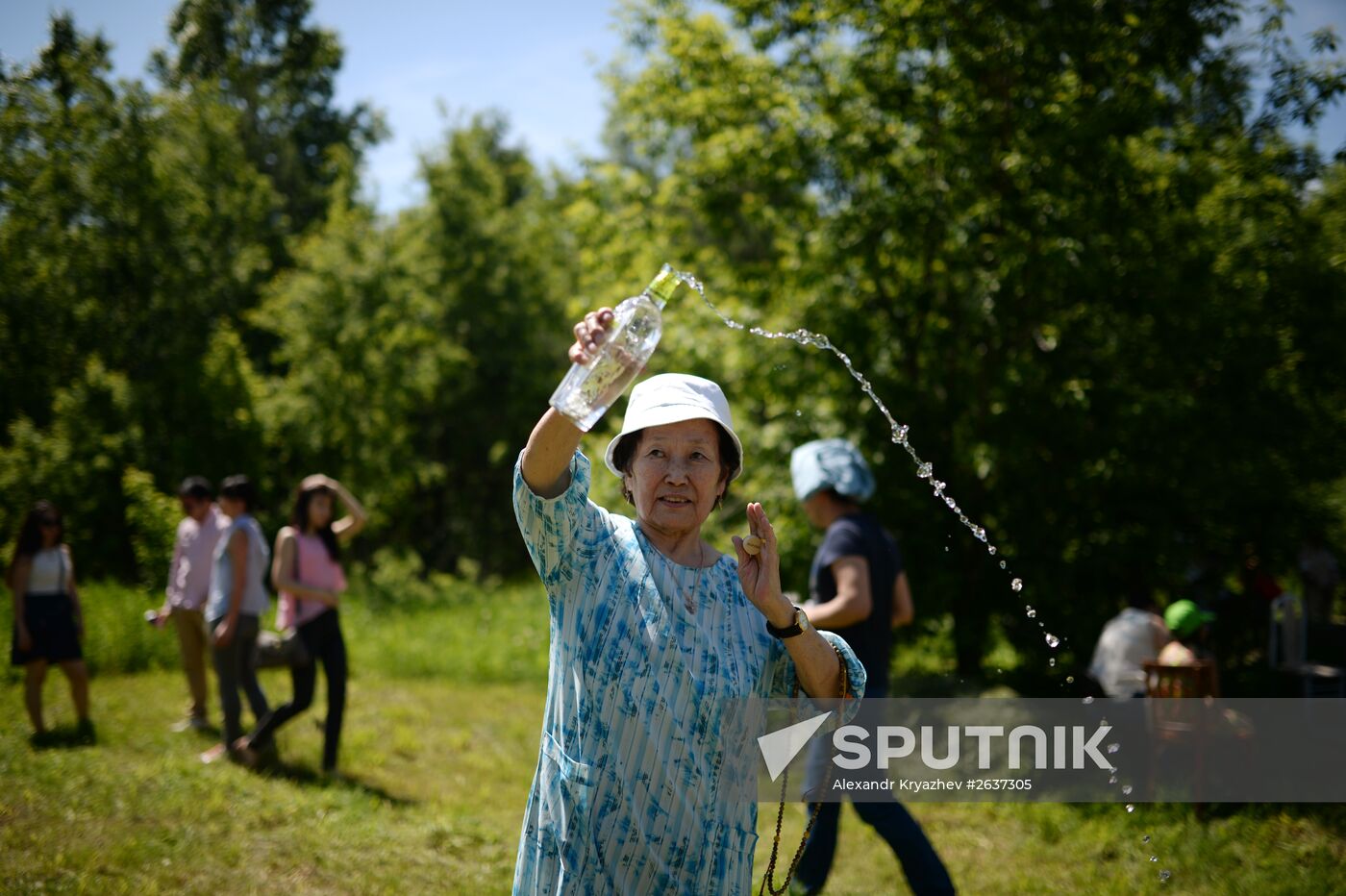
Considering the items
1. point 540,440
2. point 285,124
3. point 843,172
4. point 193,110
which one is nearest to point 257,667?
point 540,440

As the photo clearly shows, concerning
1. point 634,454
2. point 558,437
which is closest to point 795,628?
point 634,454

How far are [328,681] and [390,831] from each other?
1.25 meters

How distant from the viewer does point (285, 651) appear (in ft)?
21.8

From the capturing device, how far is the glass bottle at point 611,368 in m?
2.36

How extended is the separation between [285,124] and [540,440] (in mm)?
29636

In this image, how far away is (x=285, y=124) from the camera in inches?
1134

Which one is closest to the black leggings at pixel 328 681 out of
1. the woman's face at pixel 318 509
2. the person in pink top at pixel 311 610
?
the person in pink top at pixel 311 610

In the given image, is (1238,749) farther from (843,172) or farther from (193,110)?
(193,110)

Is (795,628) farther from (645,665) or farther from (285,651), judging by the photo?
(285,651)

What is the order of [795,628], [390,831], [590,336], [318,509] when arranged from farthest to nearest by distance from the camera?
[318,509] < [390,831] < [795,628] < [590,336]

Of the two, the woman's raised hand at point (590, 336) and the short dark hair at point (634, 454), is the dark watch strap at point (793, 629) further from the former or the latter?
the woman's raised hand at point (590, 336)

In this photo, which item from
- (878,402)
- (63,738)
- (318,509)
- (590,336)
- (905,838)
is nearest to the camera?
(590,336)

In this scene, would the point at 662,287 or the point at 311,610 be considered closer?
the point at 662,287

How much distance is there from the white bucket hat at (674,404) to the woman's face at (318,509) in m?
4.67
